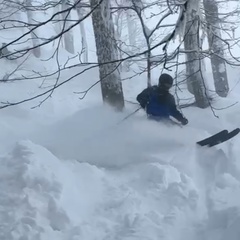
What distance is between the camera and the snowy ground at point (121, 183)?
4.23 m

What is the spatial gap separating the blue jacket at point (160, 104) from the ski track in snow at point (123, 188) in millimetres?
229

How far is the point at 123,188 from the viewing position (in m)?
5.19

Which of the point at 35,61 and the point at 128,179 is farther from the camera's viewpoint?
the point at 35,61

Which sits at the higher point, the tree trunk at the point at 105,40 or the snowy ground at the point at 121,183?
the tree trunk at the point at 105,40

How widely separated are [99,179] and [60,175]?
602 millimetres

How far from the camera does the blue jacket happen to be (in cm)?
698

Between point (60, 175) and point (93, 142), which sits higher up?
point (60, 175)

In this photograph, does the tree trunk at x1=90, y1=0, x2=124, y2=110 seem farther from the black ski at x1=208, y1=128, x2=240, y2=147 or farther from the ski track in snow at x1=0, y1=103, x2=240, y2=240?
the black ski at x1=208, y1=128, x2=240, y2=147

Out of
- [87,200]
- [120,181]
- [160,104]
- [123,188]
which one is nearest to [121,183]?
[120,181]

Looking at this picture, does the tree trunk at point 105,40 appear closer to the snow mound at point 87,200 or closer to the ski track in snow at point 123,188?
the ski track in snow at point 123,188

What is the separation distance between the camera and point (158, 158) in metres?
6.22

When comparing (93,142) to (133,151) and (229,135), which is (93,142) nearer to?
(133,151)

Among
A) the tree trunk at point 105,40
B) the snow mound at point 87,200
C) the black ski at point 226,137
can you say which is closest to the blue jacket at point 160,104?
the black ski at point 226,137

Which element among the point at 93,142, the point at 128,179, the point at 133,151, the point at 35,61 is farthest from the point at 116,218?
the point at 35,61
